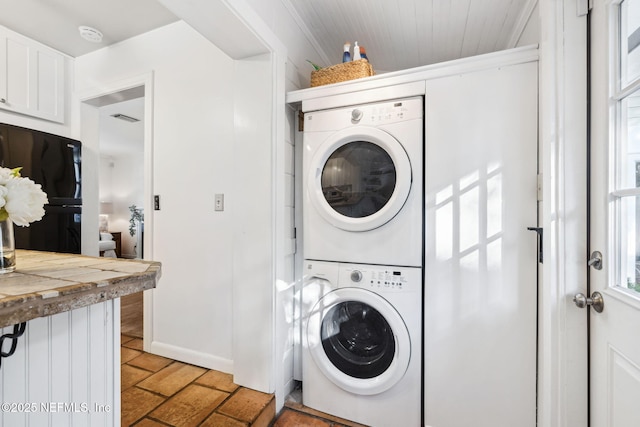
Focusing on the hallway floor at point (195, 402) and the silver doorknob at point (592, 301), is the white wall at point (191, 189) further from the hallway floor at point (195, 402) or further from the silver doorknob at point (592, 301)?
the silver doorknob at point (592, 301)

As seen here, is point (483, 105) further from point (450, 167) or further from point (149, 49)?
point (149, 49)

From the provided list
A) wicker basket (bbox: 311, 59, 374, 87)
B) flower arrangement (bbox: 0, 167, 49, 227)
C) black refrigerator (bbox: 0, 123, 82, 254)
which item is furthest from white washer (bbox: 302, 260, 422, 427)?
black refrigerator (bbox: 0, 123, 82, 254)

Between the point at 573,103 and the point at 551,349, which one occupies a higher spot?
the point at 573,103

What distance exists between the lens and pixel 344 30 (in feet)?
6.61

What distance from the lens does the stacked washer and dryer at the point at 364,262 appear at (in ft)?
4.77

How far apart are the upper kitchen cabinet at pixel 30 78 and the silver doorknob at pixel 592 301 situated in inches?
138

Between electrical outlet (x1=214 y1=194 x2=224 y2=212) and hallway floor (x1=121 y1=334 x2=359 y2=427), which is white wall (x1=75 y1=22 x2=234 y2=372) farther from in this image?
hallway floor (x1=121 y1=334 x2=359 y2=427)

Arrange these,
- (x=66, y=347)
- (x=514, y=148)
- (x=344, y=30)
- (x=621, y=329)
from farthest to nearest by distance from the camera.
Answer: (x=344, y=30), (x=514, y=148), (x=621, y=329), (x=66, y=347)

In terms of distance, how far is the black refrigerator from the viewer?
204 cm

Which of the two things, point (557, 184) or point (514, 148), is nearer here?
point (557, 184)

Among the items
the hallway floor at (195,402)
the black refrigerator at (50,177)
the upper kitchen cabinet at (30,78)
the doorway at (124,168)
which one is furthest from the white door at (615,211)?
the upper kitchen cabinet at (30,78)

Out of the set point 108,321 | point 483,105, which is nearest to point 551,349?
point 483,105

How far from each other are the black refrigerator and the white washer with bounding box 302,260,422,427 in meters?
1.99

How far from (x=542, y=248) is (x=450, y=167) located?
514mm
